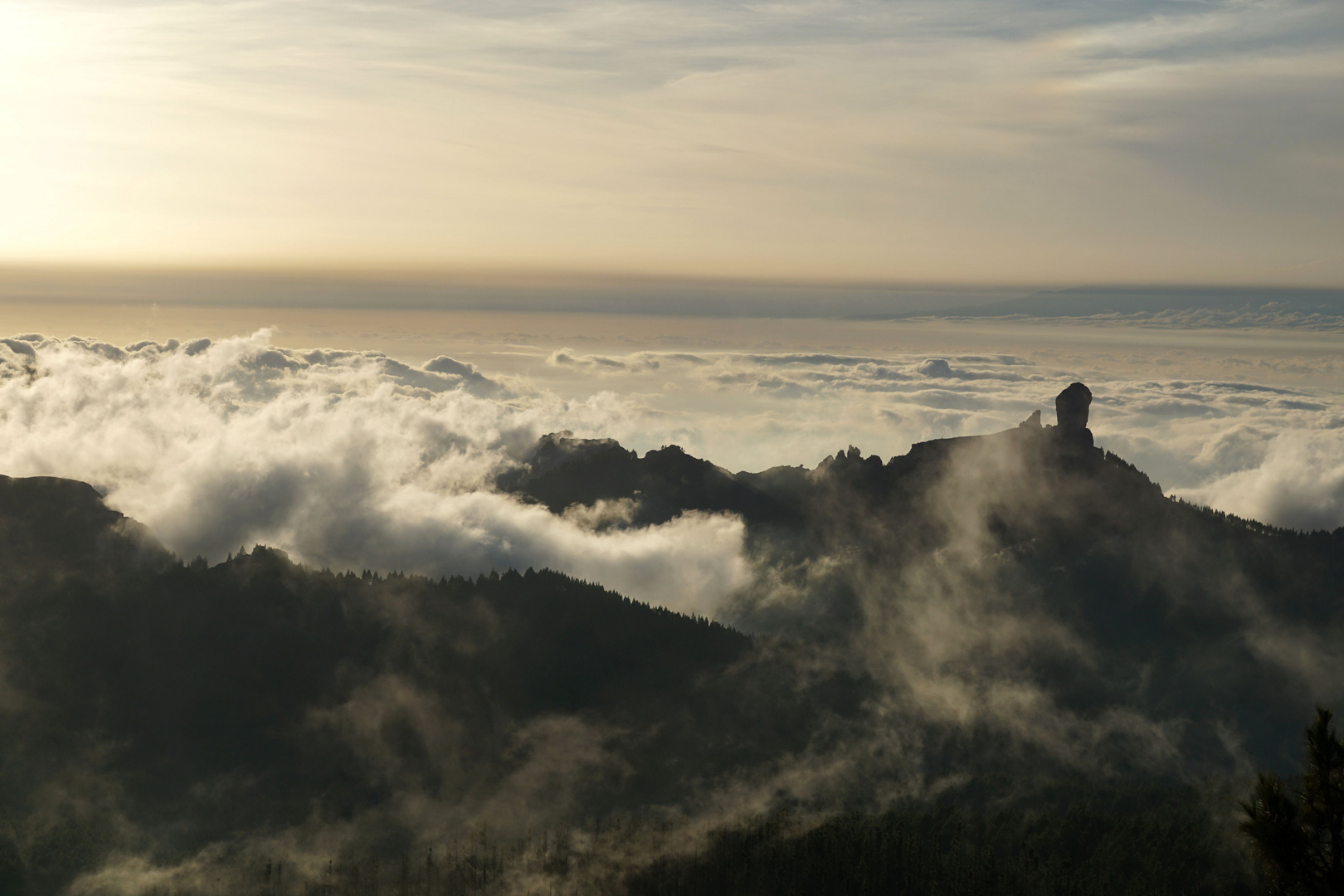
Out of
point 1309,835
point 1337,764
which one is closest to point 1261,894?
point 1309,835

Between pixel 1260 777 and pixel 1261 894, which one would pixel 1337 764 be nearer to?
pixel 1260 777

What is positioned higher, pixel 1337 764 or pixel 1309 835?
pixel 1337 764

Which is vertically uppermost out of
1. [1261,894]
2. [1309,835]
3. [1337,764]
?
[1337,764]

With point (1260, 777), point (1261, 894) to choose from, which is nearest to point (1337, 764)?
point (1260, 777)

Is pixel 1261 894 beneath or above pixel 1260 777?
beneath

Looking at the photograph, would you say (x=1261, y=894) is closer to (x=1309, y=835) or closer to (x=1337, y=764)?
(x=1309, y=835)
